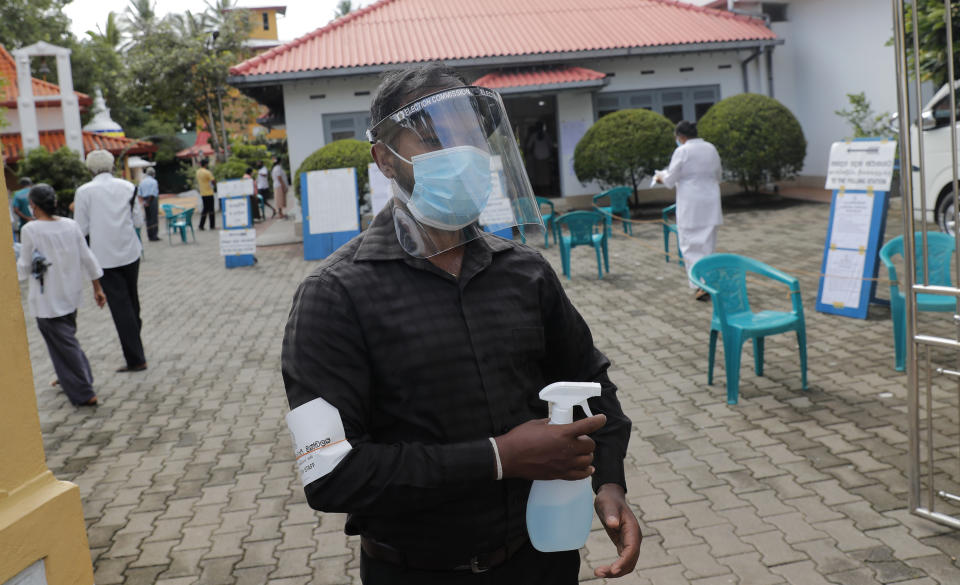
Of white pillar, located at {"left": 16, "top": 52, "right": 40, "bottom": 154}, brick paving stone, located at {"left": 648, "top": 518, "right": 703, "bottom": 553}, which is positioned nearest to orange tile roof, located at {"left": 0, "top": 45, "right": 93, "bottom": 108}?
white pillar, located at {"left": 16, "top": 52, "right": 40, "bottom": 154}

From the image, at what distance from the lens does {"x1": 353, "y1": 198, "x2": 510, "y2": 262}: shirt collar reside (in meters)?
1.87

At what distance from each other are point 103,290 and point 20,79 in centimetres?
1953

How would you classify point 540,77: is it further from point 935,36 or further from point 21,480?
point 21,480

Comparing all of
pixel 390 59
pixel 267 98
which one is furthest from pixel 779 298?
pixel 267 98

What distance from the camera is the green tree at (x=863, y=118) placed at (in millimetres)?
16688

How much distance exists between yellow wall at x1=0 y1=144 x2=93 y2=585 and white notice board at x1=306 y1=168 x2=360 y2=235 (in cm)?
1275

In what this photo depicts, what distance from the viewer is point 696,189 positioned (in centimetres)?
950

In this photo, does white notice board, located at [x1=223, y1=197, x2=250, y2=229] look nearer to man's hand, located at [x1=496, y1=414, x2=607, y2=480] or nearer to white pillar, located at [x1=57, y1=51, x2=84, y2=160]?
white pillar, located at [x1=57, y1=51, x2=84, y2=160]

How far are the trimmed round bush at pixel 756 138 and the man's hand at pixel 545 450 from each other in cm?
1724

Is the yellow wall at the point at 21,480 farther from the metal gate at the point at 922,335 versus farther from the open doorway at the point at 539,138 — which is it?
the open doorway at the point at 539,138

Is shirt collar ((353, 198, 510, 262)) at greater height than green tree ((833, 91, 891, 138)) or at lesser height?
lesser

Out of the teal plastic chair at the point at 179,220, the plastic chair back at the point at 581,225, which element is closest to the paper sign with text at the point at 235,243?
the teal plastic chair at the point at 179,220

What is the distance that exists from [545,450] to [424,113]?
76 cm

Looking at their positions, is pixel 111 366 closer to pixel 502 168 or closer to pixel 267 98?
pixel 502 168
